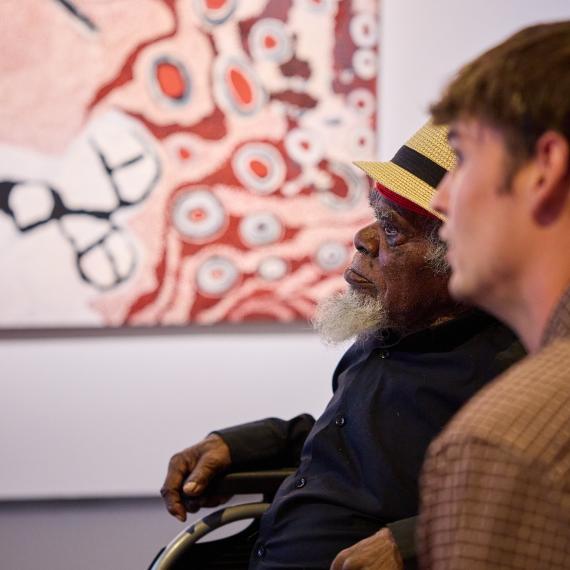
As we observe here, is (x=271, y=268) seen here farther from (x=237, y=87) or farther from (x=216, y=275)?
(x=237, y=87)

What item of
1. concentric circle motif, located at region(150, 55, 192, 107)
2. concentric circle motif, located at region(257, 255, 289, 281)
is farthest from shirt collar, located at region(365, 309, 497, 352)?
concentric circle motif, located at region(150, 55, 192, 107)

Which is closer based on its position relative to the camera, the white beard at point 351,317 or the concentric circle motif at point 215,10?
the white beard at point 351,317

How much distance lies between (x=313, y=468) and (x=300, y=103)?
144cm

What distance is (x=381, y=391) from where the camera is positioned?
5.29ft

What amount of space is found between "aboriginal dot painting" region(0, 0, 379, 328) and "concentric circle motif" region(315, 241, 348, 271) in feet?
0.16

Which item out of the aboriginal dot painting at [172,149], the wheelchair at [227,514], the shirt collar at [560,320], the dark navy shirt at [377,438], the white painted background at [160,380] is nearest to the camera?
the shirt collar at [560,320]

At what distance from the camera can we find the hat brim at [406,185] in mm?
1586

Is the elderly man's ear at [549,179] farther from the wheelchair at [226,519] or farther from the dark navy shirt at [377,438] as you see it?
the wheelchair at [226,519]

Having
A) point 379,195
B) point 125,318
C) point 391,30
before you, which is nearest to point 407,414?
point 379,195

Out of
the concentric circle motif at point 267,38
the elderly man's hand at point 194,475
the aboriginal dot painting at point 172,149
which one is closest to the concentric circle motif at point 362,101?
the aboriginal dot painting at point 172,149

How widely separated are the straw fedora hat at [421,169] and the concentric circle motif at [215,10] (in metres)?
1.27

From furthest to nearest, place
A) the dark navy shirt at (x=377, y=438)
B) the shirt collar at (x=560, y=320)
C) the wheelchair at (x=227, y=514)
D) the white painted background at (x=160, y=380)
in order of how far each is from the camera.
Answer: the white painted background at (x=160, y=380) < the wheelchair at (x=227, y=514) < the dark navy shirt at (x=377, y=438) < the shirt collar at (x=560, y=320)

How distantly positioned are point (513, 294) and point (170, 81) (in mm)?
2098

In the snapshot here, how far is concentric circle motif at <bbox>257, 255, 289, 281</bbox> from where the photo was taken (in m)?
2.79
